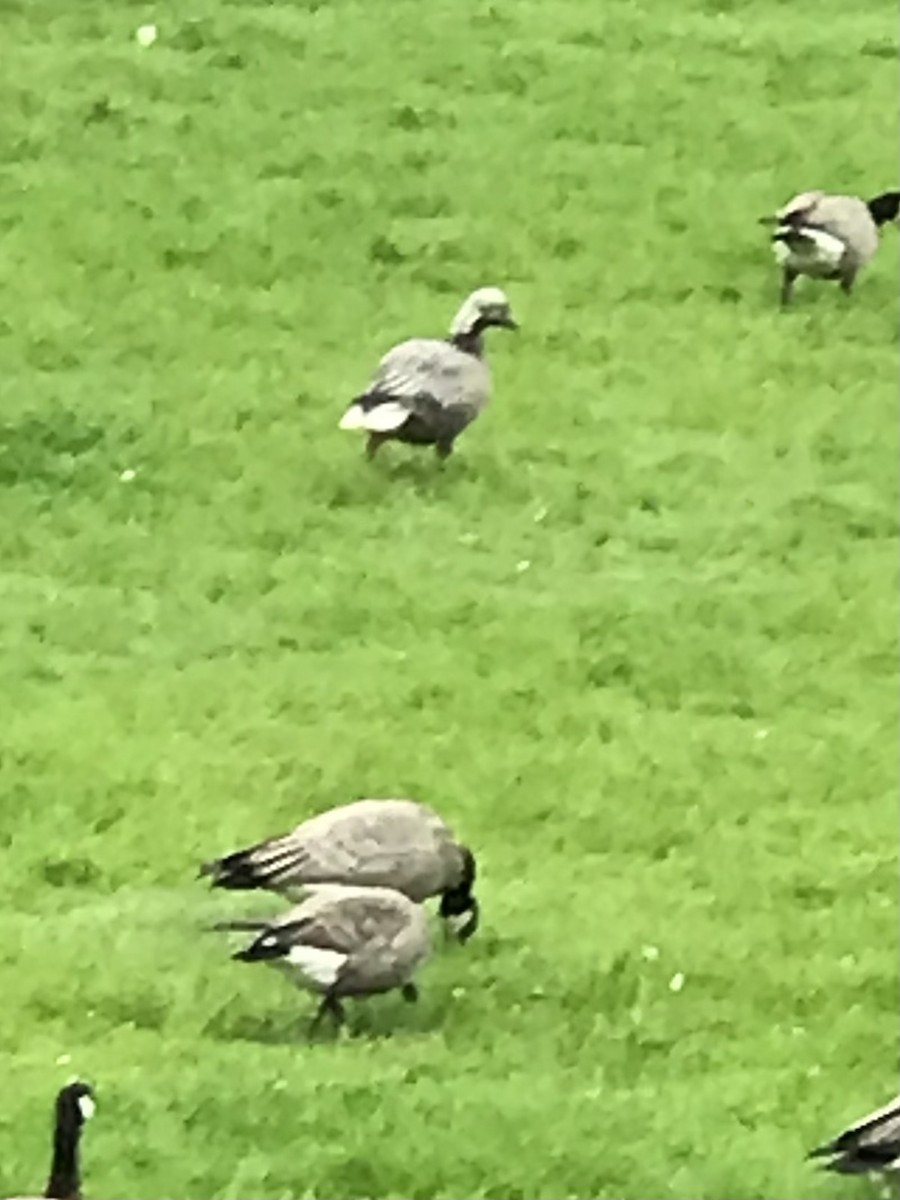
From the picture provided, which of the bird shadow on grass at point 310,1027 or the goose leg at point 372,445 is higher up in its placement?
the bird shadow on grass at point 310,1027

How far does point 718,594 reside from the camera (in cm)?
618

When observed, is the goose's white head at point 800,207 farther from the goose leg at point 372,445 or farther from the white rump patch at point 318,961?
the white rump patch at point 318,961

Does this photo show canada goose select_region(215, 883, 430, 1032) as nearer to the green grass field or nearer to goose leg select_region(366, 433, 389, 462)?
the green grass field

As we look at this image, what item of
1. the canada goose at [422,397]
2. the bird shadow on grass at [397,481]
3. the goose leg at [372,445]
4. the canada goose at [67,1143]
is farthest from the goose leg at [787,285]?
the canada goose at [67,1143]

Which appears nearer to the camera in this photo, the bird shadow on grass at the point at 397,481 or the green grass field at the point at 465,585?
the green grass field at the point at 465,585

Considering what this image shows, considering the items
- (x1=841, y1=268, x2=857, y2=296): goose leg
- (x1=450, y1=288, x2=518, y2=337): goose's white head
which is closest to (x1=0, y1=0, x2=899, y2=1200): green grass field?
(x1=841, y1=268, x2=857, y2=296): goose leg

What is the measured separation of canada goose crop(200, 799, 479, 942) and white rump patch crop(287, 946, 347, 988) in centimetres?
25

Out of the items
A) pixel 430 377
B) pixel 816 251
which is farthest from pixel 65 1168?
pixel 816 251

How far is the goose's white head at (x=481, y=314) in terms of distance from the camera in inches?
280

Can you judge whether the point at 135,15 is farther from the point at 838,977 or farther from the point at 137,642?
the point at 838,977

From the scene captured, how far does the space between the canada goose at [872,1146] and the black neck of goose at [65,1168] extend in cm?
120

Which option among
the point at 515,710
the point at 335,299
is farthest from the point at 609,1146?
the point at 335,299

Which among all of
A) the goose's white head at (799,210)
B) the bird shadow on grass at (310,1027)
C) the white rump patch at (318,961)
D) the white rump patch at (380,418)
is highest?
the white rump patch at (318,961)

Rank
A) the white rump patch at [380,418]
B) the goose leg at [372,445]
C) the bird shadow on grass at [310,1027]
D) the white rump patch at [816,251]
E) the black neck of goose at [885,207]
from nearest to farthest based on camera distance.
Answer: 1. the bird shadow on grass at [310,1027]
2. the white rump patch at [380,418]
3. the goose leg at [372,445]
4. the white rump patch at [816,251]
5. the black neck of goose at [885,207]
